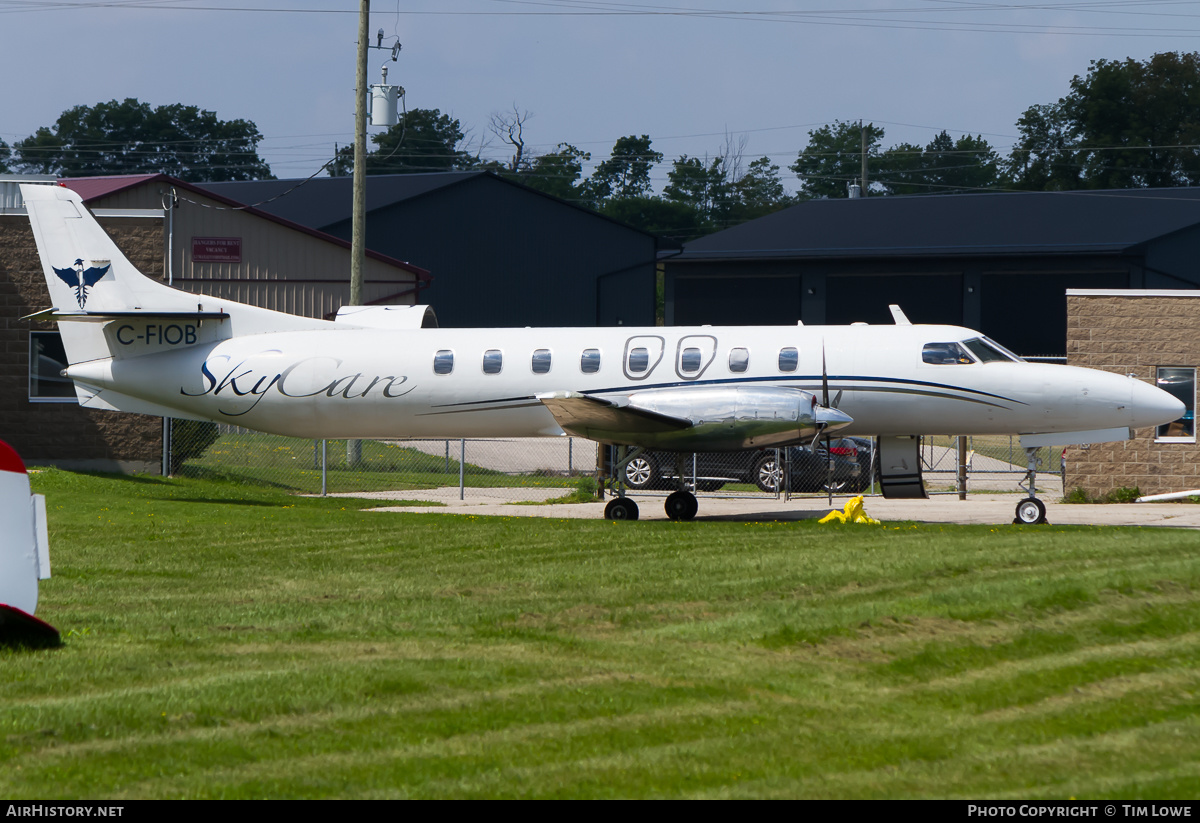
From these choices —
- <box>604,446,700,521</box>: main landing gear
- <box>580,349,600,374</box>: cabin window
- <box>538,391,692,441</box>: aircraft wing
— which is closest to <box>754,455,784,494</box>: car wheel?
<box>604,446,700,521</box>: main landing gear

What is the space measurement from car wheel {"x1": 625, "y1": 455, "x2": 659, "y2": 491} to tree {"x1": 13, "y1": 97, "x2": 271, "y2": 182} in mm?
96799

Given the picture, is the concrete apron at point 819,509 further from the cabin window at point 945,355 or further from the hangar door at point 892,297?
the hangar door at point 892,297

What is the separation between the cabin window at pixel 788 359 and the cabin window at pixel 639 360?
2.13m

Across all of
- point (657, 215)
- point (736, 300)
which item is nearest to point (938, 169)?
point (657, 215)

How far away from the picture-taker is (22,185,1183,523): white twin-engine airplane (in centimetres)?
1908

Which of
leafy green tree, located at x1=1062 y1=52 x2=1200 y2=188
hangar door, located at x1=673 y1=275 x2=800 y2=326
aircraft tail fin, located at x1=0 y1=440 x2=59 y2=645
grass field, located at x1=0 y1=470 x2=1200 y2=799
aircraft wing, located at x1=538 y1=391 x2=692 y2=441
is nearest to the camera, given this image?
grass field, located at x1=0 y1=470 x2=1200 y2=799

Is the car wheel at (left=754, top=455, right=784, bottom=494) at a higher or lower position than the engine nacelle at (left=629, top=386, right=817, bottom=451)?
lower

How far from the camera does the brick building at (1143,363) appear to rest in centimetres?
2441

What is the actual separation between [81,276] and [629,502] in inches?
406

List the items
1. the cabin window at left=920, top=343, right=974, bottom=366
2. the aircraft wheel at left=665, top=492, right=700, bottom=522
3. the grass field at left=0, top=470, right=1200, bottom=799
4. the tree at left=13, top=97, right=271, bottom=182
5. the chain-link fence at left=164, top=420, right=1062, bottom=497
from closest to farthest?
the grass field at left=0, top=470, right=1200, bottom=799
the cabin window at left=920, top=343, right=974, bottom=366
the aircraft wheel at left=665, top=492, right=700, bottom=522
the chain-link fence at left=164, top=420, right=1062, bottom=497
the tree at left=13, top=97, right=271, bottom=182

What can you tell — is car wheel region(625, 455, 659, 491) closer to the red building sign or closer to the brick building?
the brick building

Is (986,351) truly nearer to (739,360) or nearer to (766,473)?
(739,360)

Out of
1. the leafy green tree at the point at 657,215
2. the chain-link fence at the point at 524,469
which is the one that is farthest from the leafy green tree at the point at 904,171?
the chain-link fence at the point at 524,469

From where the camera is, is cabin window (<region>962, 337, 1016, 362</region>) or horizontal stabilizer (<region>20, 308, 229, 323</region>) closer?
cabin window (<region>962, 337, 1016, 362</region>)
